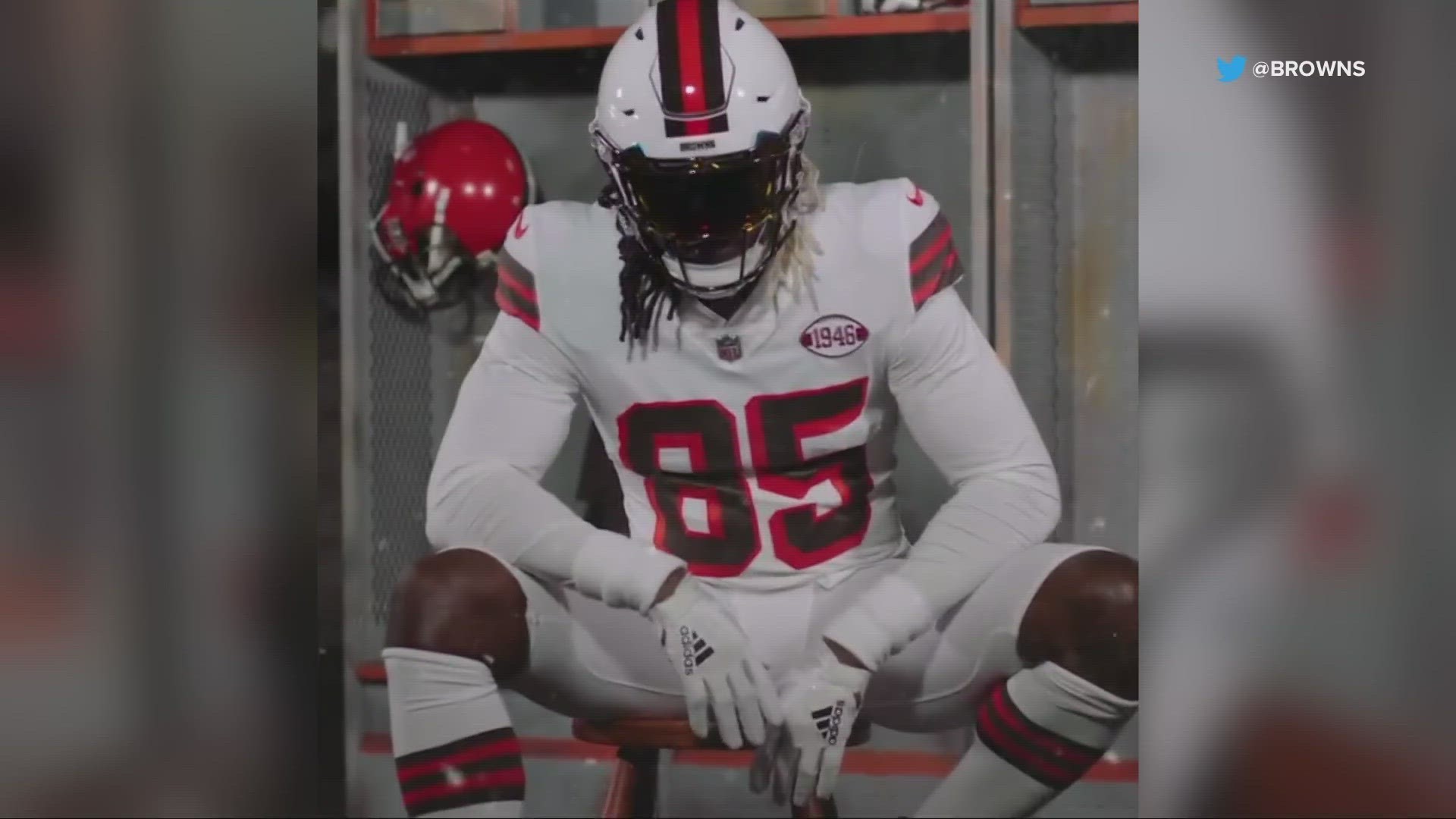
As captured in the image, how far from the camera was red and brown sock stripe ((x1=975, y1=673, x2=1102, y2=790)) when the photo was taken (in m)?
1.43

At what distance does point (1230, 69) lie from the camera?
1.44 metres

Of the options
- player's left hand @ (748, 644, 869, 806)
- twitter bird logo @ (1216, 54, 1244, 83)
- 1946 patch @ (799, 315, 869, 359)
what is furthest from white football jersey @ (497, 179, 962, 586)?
twitter bird logo @ (1216, 54, 1244, 83)

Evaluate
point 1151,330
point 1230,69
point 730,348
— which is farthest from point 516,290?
point 1230,69

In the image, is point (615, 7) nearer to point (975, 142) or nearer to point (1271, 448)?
point (975, 142)

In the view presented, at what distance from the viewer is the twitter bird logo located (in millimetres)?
1440

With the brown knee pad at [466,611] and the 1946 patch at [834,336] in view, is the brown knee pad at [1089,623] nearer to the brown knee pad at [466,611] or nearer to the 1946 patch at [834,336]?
the 1946 patch at [834,336]

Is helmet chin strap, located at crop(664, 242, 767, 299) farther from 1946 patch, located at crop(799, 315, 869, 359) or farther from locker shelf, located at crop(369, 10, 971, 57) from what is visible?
locker shelf, located at crop(369, 10, 971, 57)

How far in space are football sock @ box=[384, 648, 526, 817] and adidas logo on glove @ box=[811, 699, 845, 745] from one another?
1.14 ft

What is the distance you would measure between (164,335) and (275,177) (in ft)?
0.83

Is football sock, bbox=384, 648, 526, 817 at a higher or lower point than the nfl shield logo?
lower

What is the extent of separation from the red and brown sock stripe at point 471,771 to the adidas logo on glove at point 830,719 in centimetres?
35

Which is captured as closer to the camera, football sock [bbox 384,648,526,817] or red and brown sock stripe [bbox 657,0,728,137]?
red and brown sock stripe [bbox 657,0,728,137]

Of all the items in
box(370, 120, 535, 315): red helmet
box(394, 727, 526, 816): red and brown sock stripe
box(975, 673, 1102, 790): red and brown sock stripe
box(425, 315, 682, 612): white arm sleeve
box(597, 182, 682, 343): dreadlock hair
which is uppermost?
box(370, 120, 535, 315): red helmet

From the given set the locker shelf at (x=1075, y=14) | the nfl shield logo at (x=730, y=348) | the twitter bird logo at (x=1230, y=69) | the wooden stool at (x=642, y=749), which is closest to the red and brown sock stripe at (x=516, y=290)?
the nfl shield logo at (x=730, y=348)
